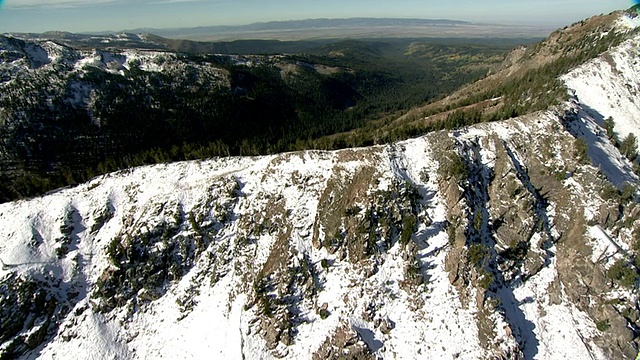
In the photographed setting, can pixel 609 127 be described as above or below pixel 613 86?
below

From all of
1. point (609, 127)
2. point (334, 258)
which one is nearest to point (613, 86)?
point (609, 127)

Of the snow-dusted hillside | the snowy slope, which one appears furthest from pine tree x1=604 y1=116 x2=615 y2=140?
the snow-dusted hillside

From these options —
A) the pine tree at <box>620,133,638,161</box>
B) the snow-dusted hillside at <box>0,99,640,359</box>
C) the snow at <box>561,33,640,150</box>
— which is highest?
the snow at <box>561,33,640,150</box>

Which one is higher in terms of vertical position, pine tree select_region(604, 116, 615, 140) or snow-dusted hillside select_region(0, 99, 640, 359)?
pine tree select_region(604, 116, 615, 140)

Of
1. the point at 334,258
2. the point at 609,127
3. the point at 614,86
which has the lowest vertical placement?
the point at 334,258

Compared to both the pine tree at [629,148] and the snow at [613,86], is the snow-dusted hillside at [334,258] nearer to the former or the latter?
the pine tree at [629,148]

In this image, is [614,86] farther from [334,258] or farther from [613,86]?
[334,258]

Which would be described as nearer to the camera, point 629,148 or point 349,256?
point 349,256

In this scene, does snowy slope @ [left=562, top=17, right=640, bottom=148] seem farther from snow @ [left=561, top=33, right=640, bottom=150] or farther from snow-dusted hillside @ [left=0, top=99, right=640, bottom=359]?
snow-dusted hillside @ [left=0, top=99, right=640, bottom=359]

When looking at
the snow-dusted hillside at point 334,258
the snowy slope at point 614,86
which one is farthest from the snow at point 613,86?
the snow-dusted hillside at point 334,258

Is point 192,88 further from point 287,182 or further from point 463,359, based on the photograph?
point 463,359
